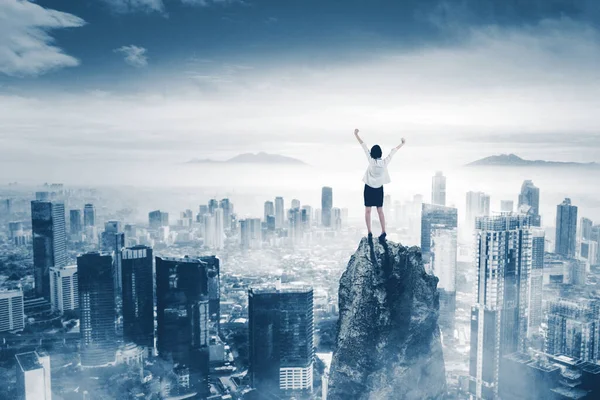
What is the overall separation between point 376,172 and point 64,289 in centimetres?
492

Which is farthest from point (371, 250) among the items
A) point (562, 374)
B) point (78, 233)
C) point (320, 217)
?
point (78, 233)

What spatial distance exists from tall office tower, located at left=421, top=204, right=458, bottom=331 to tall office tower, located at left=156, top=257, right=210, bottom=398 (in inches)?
110

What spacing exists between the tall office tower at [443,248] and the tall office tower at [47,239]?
4.57 meters

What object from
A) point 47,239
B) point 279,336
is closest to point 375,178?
point 279,336

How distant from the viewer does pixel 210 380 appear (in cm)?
546

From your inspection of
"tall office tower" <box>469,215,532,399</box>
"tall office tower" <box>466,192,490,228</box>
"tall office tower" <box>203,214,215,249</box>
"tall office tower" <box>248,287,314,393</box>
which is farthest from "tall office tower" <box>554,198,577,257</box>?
"tall office tower" <box>203,214,215,249</box>

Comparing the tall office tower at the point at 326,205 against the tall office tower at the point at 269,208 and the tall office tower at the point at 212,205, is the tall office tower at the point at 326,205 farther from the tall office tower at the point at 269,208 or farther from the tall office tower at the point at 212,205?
the tall office tower at the point at 212,205

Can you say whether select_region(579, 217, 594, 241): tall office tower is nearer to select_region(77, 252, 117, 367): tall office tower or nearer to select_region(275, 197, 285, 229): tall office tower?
select_region(275, 197, 285, 229): tall office tower

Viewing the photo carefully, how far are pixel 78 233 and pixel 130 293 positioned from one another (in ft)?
3.65

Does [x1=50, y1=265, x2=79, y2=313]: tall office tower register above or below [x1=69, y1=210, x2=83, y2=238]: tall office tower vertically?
below

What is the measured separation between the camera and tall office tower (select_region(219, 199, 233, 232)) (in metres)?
6.79

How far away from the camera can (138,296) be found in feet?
19.6

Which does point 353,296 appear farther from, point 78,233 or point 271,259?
point 78,233

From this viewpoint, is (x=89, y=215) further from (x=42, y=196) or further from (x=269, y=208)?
(x=269, y=208)
